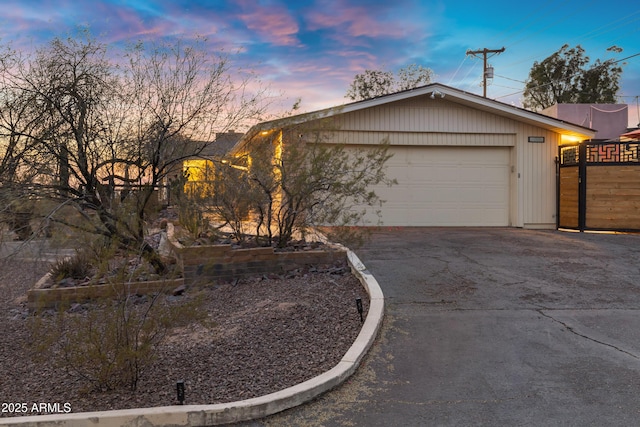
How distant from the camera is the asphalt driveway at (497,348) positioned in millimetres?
3514

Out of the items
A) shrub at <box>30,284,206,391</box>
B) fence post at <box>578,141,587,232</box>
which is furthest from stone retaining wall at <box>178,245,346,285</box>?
fence post at <box>578,141,587,232</box>

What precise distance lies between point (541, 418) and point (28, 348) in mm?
5138

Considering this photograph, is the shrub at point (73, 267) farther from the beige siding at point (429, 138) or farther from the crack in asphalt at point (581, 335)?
the beige siding at point (429, 138)

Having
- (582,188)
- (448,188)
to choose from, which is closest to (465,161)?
(448,188)

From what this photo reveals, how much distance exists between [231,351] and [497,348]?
2683 millimetres

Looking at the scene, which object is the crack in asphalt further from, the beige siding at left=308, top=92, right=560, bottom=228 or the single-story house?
the beige siding at left=308, top=92, right=560, bottom=228

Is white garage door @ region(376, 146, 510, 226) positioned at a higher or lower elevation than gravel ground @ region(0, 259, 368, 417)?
higher

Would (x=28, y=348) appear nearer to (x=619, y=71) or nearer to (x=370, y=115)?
(x=370, y=115)

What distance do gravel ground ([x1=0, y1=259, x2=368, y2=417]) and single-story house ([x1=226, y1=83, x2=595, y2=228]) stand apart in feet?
24.3

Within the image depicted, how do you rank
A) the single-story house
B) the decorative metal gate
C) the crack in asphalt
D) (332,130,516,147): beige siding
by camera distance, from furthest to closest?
the single-story house
(332,130,516,147): beige siding
the decorative metal gate
the crack in asphalt

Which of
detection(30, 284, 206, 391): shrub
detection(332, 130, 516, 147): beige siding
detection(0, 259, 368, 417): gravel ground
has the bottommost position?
detection(0, 259, 368, 417): gravel ground

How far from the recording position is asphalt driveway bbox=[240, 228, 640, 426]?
351 centimetres

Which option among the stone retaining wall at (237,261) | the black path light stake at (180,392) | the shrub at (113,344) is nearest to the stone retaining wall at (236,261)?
the stone retaining wall at (237,261)

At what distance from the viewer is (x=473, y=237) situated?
11750 mm
